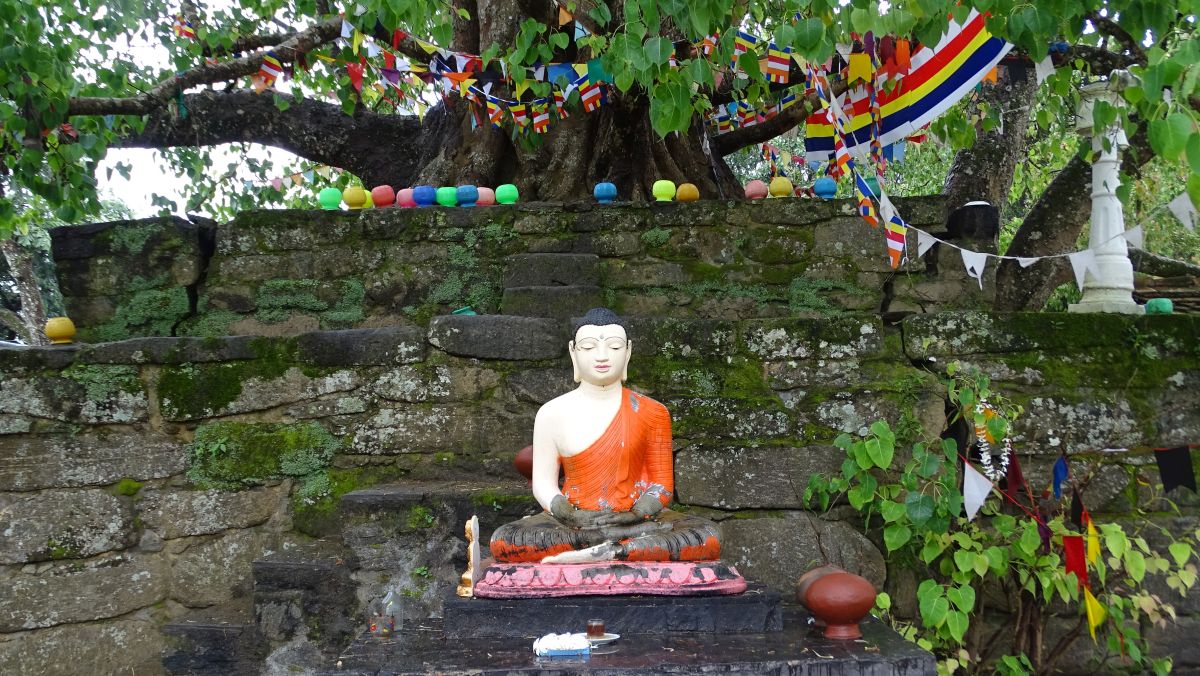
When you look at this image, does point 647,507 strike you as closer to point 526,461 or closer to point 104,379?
point 526,461

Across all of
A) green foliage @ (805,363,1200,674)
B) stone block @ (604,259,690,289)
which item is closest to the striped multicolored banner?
stone block @ (604,259,690,289)

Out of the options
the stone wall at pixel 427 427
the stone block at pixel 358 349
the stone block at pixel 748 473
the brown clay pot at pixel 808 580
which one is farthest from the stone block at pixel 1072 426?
the stone block at pixel 358 349

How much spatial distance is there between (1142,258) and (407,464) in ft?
19.0

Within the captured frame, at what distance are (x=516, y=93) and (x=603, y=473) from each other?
257 centimetres

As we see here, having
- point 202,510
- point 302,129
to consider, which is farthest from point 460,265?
point 302,129

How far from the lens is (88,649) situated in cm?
354

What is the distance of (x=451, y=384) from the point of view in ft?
12.5

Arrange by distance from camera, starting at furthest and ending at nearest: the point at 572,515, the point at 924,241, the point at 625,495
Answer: the point at 924,241 → the point at 625,495 → the point at 572,515

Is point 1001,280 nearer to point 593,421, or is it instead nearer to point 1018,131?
point 1018,131

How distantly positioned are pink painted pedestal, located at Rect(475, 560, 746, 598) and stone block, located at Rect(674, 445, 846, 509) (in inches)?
34.7

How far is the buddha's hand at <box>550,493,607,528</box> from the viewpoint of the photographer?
290 cm

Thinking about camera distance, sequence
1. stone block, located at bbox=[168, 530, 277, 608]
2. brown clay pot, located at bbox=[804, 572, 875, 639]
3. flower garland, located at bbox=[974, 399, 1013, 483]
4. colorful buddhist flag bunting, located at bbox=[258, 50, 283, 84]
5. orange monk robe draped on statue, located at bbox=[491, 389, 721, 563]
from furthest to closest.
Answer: colorful buddhist flag bunting, located at bbox=[258, 50, 283, 84] → stone block, located at bbox=[168, 530, 277, 608] → flower garland, located at bbox=[974, 399, 1013, 483] → orange monk robe draped on statue, located at bbox=[491, 389, 721, 563] → brown clay pot, located at bbox=[804, 572, 875, 639]

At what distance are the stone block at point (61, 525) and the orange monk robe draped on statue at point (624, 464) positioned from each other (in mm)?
2053

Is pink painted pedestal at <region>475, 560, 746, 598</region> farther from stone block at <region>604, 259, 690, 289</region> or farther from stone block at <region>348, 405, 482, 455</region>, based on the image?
stone block at <region>604, 259, 690, 289</region>
